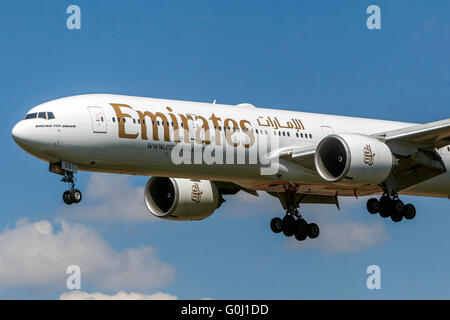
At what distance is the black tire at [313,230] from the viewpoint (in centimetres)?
5128

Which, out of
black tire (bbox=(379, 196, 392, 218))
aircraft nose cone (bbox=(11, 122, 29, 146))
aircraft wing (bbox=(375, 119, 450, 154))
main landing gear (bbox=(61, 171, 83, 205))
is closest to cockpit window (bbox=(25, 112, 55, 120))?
aircraft nose cone (bbox=(11, 122, 29, 146))

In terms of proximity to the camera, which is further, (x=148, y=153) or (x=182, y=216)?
(x=182, y=216)

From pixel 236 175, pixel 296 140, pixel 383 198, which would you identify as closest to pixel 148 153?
pixel 236 175

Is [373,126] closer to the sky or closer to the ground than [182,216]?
closer to the sky

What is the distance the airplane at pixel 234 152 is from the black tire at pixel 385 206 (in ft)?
0.15

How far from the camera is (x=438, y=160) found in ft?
153

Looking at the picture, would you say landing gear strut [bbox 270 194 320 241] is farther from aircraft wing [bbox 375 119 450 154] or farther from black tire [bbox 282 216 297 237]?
aircraft wing [bbox 375 119 450 154]

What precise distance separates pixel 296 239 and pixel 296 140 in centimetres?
670

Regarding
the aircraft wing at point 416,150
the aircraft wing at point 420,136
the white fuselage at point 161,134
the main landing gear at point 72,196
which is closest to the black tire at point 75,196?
the main landing gear at point 72,196

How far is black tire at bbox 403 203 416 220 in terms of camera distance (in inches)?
1850

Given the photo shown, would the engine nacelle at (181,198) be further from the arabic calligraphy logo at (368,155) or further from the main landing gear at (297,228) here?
the arabic calligraphy logo at (368,155)

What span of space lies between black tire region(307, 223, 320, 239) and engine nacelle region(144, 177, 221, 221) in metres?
4.75

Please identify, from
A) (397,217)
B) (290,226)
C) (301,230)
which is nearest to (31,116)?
(290,226)

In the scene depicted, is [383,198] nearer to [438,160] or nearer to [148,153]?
[438,160]
